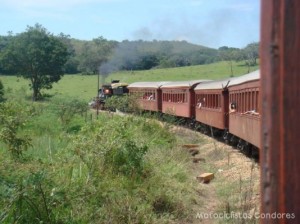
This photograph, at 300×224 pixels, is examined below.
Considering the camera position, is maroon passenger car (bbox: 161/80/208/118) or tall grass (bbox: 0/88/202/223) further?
maroon passenger car (bbox: 161/80/208/118)

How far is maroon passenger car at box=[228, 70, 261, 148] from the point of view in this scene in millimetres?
12523

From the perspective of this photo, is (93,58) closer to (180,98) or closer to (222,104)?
(180,98)

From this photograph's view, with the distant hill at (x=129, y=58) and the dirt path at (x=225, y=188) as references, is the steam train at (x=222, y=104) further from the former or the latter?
the distant hill at (x=129, y=58)

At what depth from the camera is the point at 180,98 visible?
92.6 ft

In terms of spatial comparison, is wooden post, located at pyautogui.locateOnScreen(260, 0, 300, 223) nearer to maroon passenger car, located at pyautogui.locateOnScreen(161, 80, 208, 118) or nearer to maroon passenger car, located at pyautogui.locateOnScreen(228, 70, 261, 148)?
maroon passenger car, located at pyautogui.locateOnScreen(228, 70, 261, 148)

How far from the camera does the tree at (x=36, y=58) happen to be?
198ft

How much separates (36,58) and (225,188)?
2050 inches

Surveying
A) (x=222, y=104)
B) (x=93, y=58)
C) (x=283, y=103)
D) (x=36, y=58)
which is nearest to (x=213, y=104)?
(x=222, y=104)

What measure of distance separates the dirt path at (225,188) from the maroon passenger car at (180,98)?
20.6 feet

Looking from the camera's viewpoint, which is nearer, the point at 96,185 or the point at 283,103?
the point at 283,103

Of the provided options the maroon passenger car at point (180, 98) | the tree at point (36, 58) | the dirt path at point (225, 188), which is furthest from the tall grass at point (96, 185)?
the tree at point (36, 58)

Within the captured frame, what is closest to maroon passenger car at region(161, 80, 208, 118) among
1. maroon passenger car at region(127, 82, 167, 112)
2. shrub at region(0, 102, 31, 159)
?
maroon passenger car at region(127, 82, 167, 112)

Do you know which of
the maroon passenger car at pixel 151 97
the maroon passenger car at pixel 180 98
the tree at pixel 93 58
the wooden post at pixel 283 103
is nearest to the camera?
the wooden post at pixel 283 103

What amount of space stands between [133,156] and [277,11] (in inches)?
323
